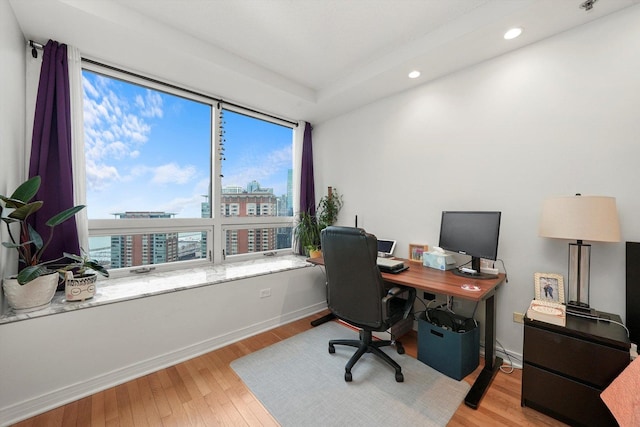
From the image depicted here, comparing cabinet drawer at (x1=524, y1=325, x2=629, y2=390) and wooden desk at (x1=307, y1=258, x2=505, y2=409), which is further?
wooden desk at (x1=307, y1=258, x2=505, y2=409)

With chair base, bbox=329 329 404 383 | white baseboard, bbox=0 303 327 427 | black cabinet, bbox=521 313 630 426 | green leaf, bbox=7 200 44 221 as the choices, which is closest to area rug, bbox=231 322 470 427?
chair base, bbox=329 329 404 383

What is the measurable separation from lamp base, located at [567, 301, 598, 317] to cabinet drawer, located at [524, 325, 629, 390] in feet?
1.06

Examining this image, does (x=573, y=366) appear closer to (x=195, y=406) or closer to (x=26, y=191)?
(x=195, y=406)

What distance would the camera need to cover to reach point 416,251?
262 cm

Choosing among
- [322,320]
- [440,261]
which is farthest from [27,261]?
[440,261]

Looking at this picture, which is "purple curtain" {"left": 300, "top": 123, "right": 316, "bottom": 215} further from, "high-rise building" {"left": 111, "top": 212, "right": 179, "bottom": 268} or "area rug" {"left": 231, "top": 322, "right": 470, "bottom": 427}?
"area rug" {"left": 231, "top": 322, "right": 470, "bottom": 427}

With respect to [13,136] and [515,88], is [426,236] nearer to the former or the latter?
[515,88]

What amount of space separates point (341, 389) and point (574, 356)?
1.39 m

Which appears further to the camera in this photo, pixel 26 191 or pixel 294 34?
pixel 294 34

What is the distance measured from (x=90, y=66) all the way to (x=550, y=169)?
3.82 metres

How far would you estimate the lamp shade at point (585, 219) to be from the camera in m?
1.48

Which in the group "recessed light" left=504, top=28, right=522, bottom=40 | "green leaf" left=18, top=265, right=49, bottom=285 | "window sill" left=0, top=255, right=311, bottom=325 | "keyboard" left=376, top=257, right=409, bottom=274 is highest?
"recessed light" left=504, top=28, right=522, bottom=40

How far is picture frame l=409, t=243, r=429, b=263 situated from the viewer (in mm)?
2570

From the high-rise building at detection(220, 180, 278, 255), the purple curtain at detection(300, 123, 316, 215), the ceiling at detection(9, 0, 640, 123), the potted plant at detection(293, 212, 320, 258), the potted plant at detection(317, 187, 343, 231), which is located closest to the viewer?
the ceiling at detection(9, 0, 640, 123)
